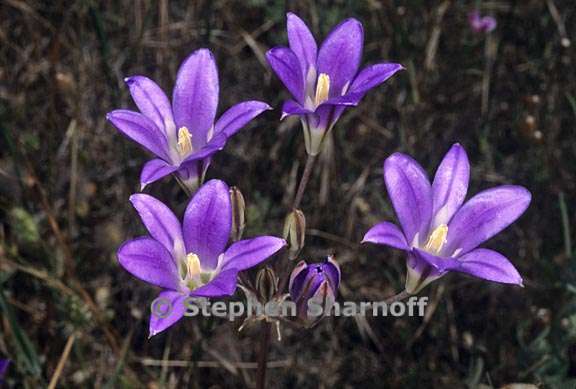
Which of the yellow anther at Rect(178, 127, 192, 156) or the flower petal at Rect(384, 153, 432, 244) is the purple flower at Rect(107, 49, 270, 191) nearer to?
the yellow anther at Rect(178, 127, 192, 156)

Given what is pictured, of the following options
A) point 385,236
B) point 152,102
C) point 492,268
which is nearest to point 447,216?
point 492,268

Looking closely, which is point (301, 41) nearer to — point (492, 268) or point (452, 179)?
point (452, 179)

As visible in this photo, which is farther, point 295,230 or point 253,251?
point 295,230

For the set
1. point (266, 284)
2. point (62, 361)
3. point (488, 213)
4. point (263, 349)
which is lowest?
point (62, 361)

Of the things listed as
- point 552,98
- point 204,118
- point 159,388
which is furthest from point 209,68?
point 552,98

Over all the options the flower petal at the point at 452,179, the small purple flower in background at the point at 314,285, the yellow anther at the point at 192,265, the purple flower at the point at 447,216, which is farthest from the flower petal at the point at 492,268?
the yellow anther at the point at 192,265

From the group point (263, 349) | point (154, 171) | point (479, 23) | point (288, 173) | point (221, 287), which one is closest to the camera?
point (221, 287)

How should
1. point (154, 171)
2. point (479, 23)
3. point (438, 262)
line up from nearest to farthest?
point (438, 262)
point (154, 171)
point (479, 23)
